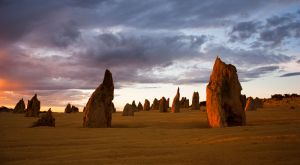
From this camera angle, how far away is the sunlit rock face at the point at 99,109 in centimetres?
1516

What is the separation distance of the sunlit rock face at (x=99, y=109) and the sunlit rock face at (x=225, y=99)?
4.34 metres

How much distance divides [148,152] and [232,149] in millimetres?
1414

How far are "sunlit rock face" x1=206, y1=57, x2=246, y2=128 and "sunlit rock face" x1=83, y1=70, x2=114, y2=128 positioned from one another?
171 inches

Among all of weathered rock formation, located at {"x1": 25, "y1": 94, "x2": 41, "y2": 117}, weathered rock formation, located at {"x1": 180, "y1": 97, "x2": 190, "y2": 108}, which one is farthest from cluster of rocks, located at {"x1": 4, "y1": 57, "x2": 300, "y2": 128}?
weathered rock formation, located at {"x1": 180, "y1": 97, "x2": 190, "y2": 108}

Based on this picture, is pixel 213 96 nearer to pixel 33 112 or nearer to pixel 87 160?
pixel 87 160

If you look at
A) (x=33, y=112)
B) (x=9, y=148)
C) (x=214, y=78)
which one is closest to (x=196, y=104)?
(x=33, y=112)

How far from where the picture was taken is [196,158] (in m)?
5.33

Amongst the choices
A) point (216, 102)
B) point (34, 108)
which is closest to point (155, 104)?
point (34, 108)

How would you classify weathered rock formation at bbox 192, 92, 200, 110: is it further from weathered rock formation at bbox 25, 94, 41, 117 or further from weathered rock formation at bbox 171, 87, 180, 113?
weathered rock formation at bbox 25, 94, 41, 117

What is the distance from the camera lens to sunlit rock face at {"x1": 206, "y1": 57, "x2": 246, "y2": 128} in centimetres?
1380

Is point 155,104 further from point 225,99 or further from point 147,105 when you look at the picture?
point 225,99

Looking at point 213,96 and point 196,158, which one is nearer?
point 196,158

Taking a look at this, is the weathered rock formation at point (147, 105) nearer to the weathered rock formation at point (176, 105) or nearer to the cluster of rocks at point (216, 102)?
the weathered rock formation at point (176, 105)

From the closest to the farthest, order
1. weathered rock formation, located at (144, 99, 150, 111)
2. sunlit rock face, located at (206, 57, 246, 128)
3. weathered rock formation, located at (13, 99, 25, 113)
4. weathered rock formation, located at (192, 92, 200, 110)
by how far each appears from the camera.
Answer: sunlit rock face, located at (206, 57, 246, 128)
weathered rock formation, located at (192, 92, 200, 110)
weathered rock formation, located at (13, 99, 25, 113)
weathered rock formation, located at (144, 99, 150, 111)
